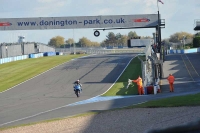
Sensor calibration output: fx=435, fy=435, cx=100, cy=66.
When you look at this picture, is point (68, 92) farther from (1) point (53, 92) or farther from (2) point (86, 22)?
(2) point (86, 22)

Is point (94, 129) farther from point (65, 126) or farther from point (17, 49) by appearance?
point (17, 49)

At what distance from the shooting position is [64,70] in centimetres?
5184

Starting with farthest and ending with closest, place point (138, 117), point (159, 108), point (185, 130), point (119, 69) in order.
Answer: point (119, 69) → point (159, 108) → point (138, 117) → point (185, 130)

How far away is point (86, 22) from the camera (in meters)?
47.4

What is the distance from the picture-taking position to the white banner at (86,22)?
47.2 m

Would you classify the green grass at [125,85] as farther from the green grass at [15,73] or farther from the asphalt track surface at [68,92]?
the green grass at [15,73]

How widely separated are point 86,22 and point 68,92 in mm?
13892

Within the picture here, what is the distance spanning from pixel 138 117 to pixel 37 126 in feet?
13.2

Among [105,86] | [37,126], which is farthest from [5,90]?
[37,126]

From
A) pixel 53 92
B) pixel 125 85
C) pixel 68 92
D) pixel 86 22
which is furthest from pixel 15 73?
pixel 125 85

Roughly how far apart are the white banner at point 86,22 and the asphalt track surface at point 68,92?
5190 mm

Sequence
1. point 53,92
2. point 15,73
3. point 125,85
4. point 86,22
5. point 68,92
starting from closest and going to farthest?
point 68,92 < point 53,92 < point 125,85 < point 86,22 < point 15,73

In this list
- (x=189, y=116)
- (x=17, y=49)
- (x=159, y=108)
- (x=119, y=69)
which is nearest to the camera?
(x=189, y=116)

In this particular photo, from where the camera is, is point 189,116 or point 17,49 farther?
point 17,49
